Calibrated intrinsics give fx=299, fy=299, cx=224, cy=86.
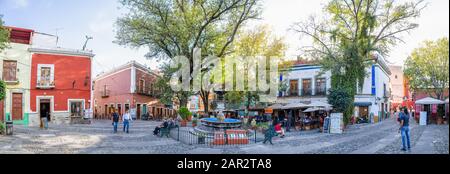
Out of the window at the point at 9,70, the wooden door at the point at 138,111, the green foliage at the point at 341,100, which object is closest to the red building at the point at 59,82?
the window at the point at 9,70

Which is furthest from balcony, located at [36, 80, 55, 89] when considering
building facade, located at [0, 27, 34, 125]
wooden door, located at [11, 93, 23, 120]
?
wooden door, located at [11, 93, 23, 120]

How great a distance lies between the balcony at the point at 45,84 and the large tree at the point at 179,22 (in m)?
6.38

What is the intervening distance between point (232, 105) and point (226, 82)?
360cm

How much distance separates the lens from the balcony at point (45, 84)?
17312 millimetres

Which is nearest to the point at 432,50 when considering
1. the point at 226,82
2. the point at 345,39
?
the point at 345,39

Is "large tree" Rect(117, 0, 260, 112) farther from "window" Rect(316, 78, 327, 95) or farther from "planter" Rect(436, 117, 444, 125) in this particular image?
"window" Rect(316, 78, 327, 95)

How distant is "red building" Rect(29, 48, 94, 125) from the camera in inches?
684

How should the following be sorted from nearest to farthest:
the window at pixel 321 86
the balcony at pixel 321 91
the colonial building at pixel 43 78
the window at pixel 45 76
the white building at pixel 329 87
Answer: the colonial building at pixel 43 78
the window at pixel 45 76
the white building at pixel 329 87
the balcony at pixel 321 91
the window at pixel 321 86

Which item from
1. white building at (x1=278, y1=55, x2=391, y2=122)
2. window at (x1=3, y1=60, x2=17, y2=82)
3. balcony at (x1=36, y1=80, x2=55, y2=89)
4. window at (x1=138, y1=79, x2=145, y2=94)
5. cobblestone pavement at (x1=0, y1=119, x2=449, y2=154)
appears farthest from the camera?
white building at (x1=278, y1=55, x2=391, y2=122)

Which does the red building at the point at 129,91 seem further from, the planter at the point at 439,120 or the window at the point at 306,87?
the planter at the point at 439,120

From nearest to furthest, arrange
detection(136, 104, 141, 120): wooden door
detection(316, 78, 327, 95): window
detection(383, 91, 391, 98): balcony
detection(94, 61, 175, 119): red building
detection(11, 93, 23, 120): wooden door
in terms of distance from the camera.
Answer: detection(11, 93, 23, 120): wooden door, detection(94, 61, 175, 119): red building, detection(136, 104, 141, 120): wooden door, detection(316, 78, 327, 95): window, detection(383, 91, 391, 98): balcony

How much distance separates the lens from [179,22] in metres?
13.8

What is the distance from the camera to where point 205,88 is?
1609 centimetres
